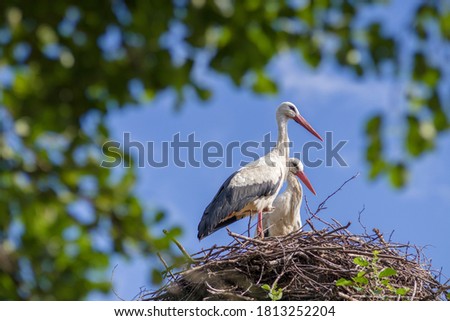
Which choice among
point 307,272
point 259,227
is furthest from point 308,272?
point 259,227

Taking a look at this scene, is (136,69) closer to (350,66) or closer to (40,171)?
(40,171)

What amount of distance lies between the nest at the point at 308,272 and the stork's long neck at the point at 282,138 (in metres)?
3.21

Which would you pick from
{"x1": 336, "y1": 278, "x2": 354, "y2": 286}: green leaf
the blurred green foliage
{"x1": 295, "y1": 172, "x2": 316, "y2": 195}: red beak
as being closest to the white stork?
{"x1": 295, "y1": 172, "x2": 316, "y2": 195}: red beak

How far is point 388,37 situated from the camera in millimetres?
3557

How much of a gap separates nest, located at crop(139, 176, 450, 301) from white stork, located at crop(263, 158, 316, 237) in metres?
1.95

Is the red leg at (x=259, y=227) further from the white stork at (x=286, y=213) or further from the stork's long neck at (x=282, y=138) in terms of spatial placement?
the stork's long neck at (x=282, y=138)

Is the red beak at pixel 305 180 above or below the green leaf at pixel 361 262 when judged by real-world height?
above

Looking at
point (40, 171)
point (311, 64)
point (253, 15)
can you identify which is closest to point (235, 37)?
point (253, 15)

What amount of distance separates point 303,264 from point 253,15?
344 cm

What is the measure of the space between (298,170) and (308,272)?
3.38 metres

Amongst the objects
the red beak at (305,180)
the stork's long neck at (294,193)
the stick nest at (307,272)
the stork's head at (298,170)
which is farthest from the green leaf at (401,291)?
the red beak at (305,180)

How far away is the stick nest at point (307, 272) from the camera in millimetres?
6371

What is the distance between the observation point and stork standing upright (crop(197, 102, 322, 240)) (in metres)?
9.12

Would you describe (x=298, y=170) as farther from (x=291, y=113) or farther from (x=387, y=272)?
(x=387, y=272)
